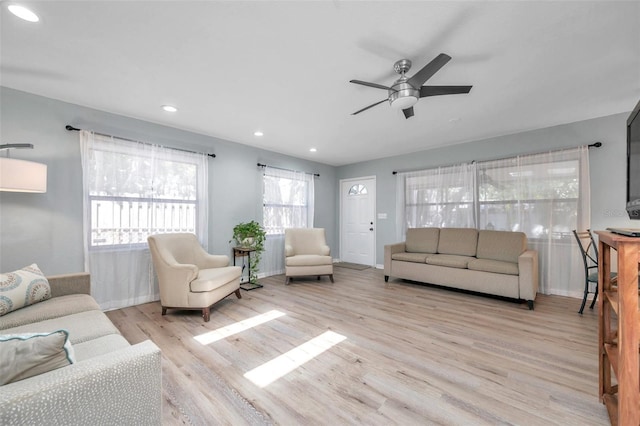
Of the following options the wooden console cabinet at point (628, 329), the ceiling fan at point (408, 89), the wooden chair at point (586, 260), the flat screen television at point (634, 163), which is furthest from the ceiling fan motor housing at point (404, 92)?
the wooden chair at point (586, 260)

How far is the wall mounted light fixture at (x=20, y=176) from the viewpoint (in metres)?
2.02

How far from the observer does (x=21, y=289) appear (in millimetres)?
1785

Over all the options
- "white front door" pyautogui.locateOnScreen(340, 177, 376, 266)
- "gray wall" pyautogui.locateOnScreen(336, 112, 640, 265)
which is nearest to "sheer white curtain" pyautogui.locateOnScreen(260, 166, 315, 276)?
"white front door" pyautogui.locateOnScreen(340, 177, 376, 266)

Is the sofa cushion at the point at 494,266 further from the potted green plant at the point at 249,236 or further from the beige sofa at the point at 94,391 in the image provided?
the beige sofa at the point at 94,391

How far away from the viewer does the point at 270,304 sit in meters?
3.29

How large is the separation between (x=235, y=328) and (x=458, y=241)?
11.9ft

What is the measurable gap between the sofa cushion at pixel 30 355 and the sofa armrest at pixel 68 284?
1.69 meters

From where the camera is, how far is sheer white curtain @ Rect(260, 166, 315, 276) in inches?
191

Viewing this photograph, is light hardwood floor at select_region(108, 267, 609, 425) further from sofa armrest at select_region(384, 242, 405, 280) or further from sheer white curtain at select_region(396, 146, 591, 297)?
sofa armrest at select_region(384, 242, 405, 280)

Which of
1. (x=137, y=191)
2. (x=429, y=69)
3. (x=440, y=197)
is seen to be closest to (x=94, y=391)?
(x=429, y=69)

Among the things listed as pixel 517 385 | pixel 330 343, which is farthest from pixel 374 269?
pixel 517 385

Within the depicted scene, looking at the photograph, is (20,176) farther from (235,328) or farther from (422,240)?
(422,240)

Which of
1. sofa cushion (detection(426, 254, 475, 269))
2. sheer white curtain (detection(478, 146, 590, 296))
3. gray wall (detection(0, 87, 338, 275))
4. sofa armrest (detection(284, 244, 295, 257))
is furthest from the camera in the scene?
sofa armrest (detection(284, 244, 295, 257))

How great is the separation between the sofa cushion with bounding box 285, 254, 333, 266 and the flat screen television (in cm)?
342
